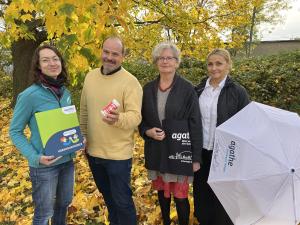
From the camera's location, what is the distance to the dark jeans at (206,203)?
3.59m

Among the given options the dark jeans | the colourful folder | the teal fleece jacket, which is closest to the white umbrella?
the dark jeans

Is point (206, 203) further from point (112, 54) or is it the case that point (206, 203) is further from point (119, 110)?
point (112, 54)

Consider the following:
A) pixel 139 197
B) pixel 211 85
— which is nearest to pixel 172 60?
pixel 211 85

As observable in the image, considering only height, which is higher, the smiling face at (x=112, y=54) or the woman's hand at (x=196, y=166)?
the smiling face at (x=112, y=54)

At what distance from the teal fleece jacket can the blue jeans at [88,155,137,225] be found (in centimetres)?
62

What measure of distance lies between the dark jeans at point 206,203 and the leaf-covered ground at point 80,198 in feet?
0.83

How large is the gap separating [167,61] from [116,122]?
0.75m

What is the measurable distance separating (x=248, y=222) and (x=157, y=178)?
3.93 feet

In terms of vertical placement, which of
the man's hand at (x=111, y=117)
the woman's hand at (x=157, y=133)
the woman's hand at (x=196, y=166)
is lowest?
the woman's hand at (x=196, y=166)

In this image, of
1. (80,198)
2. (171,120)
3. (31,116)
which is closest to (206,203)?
(171,120)

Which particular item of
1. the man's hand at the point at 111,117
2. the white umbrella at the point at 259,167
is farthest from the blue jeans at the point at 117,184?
the white umbrella at the point at 259,167

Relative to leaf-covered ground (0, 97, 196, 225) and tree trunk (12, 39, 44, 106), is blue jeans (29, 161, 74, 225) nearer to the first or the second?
leaf-covered ground (0, 97, 196, 225)

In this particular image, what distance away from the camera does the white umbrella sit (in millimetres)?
2383

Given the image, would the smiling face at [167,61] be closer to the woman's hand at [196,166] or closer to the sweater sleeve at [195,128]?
the sweater sleeve at [195,128]
